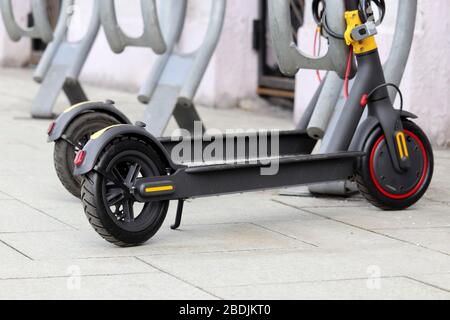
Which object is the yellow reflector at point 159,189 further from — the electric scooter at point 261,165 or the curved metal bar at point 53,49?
the curved metal bar at point 53,49

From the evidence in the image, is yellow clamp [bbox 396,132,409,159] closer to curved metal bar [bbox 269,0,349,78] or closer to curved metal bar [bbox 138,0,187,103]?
curved metal bar [bbox 269,0,349,78]

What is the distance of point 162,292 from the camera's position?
464cm

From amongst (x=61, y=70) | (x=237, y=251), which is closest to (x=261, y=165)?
(x=237, y=251)

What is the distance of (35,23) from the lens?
10.4 metres

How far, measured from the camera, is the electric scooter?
5434 mm

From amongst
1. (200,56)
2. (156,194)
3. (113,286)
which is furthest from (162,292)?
(200,56)

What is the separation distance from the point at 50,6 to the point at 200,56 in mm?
8832

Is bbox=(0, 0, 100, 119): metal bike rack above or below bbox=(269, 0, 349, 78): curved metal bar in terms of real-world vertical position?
below

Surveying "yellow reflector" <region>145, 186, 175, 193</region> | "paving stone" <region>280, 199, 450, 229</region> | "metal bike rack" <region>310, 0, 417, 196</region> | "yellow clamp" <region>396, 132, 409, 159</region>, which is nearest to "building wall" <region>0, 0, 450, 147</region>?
"metal bike rack" <region>310, 0, 417, 196</region>

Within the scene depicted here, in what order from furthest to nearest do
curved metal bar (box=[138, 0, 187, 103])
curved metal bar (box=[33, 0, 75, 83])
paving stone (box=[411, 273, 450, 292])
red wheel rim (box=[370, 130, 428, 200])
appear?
curved metal bar (box=[33, 0, 75, 83]) < curved metal bar (box=[138, 0, 187, 103]) < red wheel rim (box=[370, 130, 428, 200]) < paving stone (box=[411, 273, 450, 292])

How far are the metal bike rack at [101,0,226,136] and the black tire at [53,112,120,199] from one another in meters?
1.62

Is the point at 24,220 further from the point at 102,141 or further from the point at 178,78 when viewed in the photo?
the point at 178,78

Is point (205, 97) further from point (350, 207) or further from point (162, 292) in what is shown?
point (162, 292)

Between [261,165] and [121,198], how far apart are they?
0.85 m
